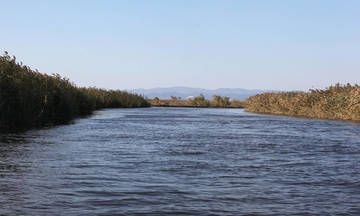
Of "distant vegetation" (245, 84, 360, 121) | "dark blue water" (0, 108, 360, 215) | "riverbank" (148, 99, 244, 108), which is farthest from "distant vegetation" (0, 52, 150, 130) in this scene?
"riverbank" (148, 99, 244, 108)

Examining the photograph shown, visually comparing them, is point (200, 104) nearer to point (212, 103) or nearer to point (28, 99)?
point (212, 103)

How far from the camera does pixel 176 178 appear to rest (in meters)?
10.8

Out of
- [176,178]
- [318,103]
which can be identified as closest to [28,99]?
[176,178]

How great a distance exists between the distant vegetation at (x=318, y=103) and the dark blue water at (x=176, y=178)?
2345 centimetres

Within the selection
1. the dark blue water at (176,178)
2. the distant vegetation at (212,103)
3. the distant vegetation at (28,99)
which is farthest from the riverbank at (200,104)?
the dark blue water at (176,178)

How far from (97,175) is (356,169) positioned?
23.3 feet

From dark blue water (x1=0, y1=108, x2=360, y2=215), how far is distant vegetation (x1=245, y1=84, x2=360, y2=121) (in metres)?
23.5

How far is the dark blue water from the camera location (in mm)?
8049

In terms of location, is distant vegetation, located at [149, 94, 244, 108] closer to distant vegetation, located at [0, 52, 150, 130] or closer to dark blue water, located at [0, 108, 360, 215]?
distant vegetation, located at [0, 52, 150, 130]

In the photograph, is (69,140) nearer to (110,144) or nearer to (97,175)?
(110,144)

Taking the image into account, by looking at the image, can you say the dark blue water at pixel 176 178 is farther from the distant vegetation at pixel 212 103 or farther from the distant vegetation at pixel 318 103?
the distant vegetation at pixel 212 103

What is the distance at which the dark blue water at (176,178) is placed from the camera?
8.05 metres

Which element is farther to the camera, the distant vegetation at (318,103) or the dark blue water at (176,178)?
the distant vegetation at (318,103)

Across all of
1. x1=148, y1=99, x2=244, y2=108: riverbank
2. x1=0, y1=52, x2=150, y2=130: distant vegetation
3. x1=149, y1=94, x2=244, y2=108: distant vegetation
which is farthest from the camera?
x1=148, y1=99, x2=244, y2=108: riverbank
